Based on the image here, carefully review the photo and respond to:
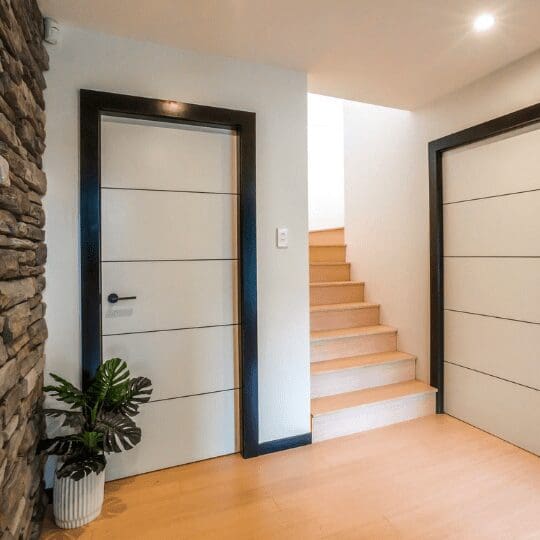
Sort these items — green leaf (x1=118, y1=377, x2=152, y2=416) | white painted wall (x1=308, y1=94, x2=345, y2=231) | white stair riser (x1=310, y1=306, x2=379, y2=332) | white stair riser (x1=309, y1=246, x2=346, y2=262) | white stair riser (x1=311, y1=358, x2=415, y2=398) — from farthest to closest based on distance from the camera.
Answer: white painted wall (x1=308, y1=94, x2=345, y2=231)
white stair riser (x1=309, y1=246, x2=346, y2=262)
white stair riser (x1=310, y1=306, x2=379, y2=332)
white stair riser (x1=311, y1=358, x2=415, y2=398)
green leaf (x1=118, y1=377, x2=152, y2=416)

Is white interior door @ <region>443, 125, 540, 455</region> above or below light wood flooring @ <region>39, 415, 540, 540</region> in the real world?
above

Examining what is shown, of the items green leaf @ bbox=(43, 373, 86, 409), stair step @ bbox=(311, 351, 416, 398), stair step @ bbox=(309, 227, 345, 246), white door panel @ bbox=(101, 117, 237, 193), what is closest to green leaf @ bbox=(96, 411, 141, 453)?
green leaf @ bbox=(43, 373, 86, 409)

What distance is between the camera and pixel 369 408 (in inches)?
101

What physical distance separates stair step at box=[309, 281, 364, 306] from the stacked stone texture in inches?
85.3

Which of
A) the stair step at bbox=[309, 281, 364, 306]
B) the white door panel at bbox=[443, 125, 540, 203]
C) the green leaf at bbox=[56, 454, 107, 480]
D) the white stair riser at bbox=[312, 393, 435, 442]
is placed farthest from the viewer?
the stair step at bbox=[309, 281, 364, 306]

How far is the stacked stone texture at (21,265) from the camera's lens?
1196 millimetres

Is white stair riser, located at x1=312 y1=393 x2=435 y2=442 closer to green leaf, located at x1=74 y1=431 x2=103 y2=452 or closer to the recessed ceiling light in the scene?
green leaf, located at x1=74 y1=431 x2=103 y2=452

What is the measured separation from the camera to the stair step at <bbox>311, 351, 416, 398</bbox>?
106 inches

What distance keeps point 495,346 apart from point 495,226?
2.57ft

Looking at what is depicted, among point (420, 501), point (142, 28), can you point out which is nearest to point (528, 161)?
point (420, 501)

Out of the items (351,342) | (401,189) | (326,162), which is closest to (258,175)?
(401,189)

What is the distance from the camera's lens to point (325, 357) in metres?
2.90

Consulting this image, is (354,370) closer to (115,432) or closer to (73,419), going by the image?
(115,432)

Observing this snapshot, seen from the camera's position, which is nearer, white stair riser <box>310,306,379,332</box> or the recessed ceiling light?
the recessed ceiling light
